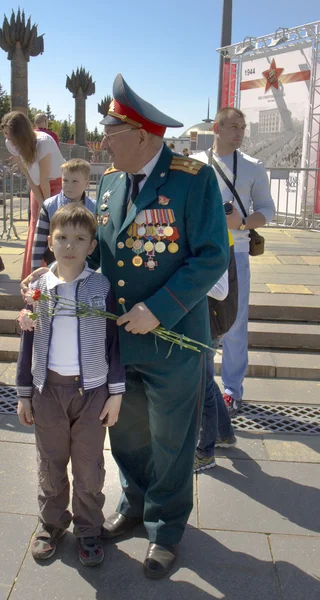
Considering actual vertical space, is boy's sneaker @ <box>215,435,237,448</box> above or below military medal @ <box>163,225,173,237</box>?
below

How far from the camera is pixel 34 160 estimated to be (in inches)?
184

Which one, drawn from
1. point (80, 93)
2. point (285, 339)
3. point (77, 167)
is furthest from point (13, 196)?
point (80, 93)

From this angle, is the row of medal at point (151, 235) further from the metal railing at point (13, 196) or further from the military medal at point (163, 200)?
the metal railing at point (13, 196)

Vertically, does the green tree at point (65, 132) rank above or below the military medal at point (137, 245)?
above

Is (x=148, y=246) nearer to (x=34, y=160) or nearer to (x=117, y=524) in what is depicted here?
(x=117, y=524)

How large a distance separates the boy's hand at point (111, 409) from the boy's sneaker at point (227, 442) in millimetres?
1206

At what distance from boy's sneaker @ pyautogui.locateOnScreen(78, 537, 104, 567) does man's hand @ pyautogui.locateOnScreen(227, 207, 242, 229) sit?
198 cm

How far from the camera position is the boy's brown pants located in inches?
93.0

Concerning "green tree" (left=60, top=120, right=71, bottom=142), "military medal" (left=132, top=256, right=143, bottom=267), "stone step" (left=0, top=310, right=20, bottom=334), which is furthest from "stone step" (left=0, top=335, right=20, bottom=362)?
"green tree" (left=60, top=120, right=71, bottom=142)

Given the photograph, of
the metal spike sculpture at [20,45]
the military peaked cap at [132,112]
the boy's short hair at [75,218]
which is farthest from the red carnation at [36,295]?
the metal spike sculpture at [20,45]

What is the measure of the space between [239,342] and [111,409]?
1646mm

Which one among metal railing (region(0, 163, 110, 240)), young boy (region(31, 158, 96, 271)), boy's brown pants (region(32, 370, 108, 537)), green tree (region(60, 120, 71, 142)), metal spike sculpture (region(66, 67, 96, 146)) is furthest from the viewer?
green tree (region(60, 120, 71, 142))

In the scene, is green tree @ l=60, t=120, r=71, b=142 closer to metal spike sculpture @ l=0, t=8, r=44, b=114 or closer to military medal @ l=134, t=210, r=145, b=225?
metal spike sculpture @ l=0, t=8, r=44, b=114

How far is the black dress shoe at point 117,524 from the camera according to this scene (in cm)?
260
